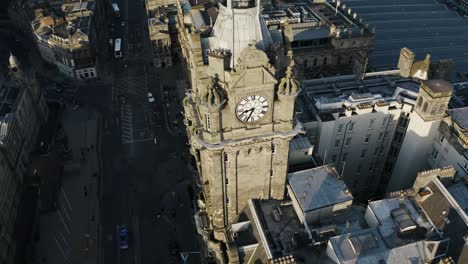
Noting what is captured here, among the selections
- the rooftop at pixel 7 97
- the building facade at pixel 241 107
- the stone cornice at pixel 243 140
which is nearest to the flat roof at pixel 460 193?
the building facade at pixel 241 107

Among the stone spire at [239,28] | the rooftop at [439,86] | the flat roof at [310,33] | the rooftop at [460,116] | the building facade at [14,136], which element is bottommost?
the building facade at [14,136]

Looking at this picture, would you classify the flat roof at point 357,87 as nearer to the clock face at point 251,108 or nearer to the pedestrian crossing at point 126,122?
→ the clock face at point 251,108

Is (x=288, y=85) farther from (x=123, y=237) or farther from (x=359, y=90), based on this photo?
(x=123, y=237)

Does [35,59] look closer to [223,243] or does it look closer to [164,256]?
[164,256]

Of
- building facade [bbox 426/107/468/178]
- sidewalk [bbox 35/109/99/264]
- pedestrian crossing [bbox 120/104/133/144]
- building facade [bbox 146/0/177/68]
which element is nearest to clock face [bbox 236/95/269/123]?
building facade [bbox 426/107/468/178]

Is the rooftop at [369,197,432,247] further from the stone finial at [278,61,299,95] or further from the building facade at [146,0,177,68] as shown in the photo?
the building facade at [146,0,177,68]

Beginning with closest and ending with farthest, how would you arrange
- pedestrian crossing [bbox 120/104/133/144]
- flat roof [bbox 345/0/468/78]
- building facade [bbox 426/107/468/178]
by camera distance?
building facade [bbox 426/107/468/178] → pedestrian crossing [bbox 120/104/133/144] → flat roof [bbox 345/0/468/78]

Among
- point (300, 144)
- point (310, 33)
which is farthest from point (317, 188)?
point (310, 33)

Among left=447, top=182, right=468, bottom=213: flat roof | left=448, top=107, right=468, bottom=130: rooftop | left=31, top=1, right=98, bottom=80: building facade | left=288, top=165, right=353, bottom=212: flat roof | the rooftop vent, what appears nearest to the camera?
the rooftop vent
